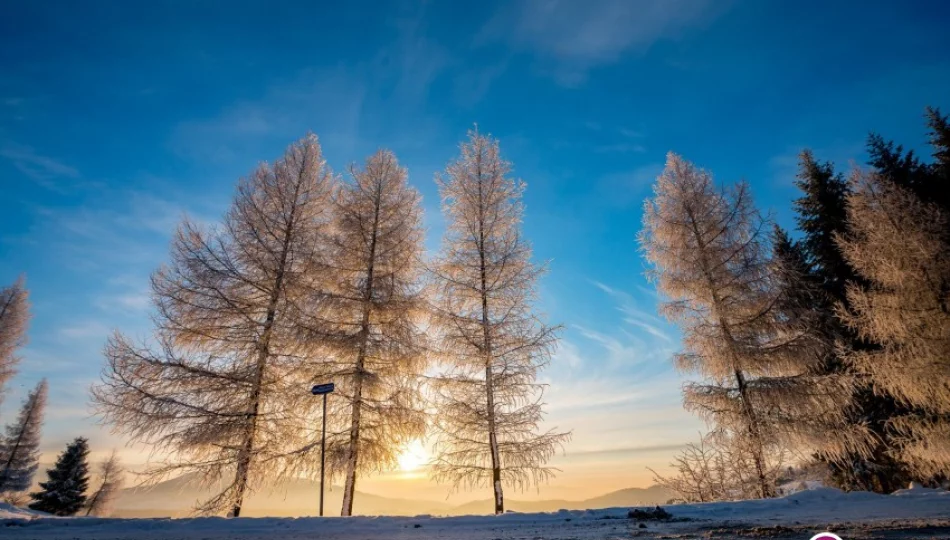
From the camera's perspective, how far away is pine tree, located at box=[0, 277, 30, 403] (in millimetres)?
23250

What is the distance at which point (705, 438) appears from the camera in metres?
11.1

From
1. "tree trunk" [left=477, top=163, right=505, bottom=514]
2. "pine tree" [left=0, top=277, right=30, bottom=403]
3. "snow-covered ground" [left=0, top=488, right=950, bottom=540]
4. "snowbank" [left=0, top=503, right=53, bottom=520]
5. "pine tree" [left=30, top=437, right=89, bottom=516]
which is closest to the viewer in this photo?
"snow-covered ground" [left=0, top=488, right=950, bottom=540]

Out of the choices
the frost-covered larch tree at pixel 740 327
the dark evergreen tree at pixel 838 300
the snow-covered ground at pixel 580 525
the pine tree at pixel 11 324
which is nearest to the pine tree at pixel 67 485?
the pine tree at pixel 11 324

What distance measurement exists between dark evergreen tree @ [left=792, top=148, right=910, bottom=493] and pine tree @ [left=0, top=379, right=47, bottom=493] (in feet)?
153

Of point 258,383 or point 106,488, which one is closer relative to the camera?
point 258,383

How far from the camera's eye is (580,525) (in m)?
5.04

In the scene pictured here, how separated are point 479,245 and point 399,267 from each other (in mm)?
2468

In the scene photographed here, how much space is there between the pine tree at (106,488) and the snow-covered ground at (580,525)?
40.0 meters

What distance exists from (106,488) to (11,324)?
18.3m

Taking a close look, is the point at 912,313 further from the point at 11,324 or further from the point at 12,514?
the point at 11,324

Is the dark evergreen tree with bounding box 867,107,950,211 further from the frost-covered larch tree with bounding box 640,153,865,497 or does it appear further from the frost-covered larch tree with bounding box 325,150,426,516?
the frost-covered larch tree with bounding box 325,150,426,516

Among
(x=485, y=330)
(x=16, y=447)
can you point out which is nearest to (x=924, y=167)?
(x=485, y=330)

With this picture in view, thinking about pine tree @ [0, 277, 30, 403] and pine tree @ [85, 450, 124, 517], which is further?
pine tree @ [85, 450, 124, 517]

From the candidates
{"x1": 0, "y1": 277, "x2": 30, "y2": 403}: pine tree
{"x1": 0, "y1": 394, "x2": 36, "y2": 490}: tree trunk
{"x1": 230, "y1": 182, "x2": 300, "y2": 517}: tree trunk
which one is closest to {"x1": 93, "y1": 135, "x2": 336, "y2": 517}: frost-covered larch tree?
{"x1": 230, "y1": 182, "x2": 300, "y2": 517}: tree trunk
